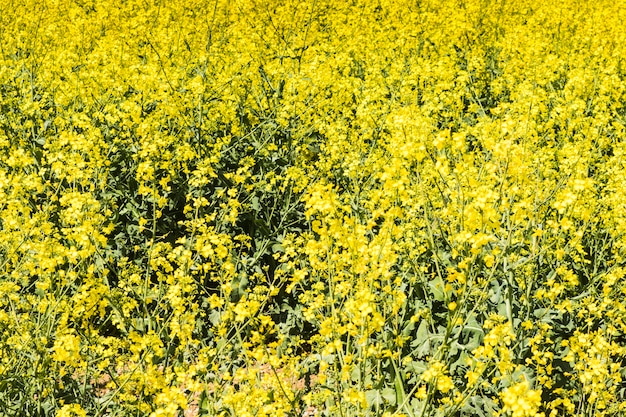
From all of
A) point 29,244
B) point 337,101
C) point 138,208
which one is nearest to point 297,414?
point 29,244

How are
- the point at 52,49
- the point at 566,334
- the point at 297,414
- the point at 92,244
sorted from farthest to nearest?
the point at 52,49 < the point at 566,334 < the point at 92,244 < the point at 297,414

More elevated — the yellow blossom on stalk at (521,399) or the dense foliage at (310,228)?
the yellow blossom on stalk at (521,399)

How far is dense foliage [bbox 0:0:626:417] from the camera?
3.08 meters

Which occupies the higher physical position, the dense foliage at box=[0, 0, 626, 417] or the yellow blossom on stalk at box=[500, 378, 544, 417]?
the yellow blossom on stalk at box=[500, 378, 544, 417]

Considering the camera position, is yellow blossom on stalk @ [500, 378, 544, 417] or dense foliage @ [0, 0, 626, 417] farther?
dense foliage @ [0, 0, 626, 417]

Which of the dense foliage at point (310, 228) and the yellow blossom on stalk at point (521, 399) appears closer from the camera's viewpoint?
the yellow blossom on stalk at point (521, 399)

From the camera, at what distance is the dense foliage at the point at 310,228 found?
308cm

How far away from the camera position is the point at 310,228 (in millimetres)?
4980

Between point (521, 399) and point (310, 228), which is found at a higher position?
point (521, 399)

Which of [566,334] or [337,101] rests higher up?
[337,101]

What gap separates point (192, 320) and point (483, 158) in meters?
2.19

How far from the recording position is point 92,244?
3484 mm

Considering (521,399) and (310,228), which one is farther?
(310,228)

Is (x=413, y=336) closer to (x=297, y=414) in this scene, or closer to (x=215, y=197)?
(x=297, y=414)
